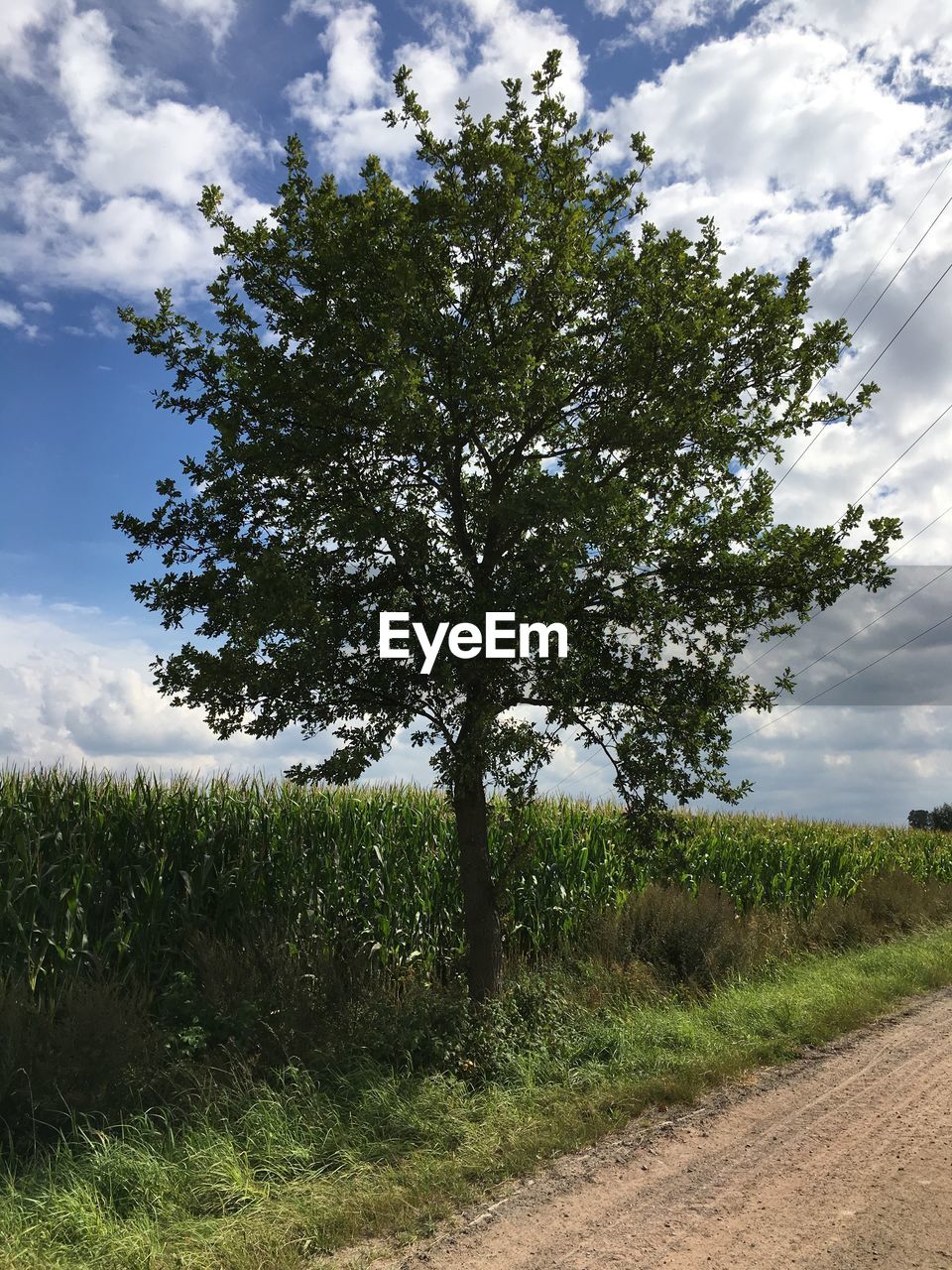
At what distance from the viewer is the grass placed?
5.94 m

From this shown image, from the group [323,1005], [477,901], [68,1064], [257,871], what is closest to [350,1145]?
[68,1064]

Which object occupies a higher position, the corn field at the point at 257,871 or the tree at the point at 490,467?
the tree at the point at 490,467

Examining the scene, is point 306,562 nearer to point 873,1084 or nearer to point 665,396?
point 665,396

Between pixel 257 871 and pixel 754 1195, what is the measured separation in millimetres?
7700

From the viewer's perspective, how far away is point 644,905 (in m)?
14.5

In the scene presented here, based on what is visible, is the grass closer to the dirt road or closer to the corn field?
the dirt road

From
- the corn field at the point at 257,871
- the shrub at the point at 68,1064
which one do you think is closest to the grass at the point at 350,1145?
the shrub at the point at 68,1064

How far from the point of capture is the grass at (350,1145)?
594 cm

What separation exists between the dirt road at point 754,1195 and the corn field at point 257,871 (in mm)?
3580

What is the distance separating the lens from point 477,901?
10.8 meters

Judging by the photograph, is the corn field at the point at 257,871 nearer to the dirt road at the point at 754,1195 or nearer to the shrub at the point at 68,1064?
the shrub at the point at 68,1064

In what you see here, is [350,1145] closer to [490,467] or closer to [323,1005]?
[323,1005]

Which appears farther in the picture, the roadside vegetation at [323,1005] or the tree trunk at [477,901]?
the tree trunk at [477,901]

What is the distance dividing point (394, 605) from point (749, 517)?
431cm
